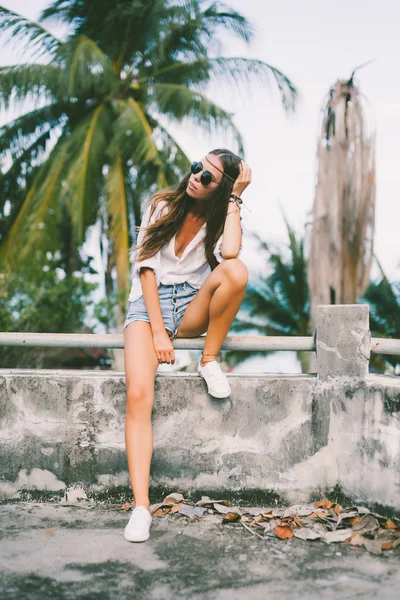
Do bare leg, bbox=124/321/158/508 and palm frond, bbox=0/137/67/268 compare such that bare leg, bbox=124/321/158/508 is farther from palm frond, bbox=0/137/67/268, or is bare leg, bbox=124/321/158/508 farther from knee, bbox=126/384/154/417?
palm frond, bbox=0/137/67/268

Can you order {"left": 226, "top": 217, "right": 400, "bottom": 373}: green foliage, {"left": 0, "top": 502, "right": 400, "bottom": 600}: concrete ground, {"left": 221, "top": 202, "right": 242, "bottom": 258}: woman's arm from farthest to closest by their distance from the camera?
{"left": 226, "top": 217, "right": 400, "bottom": 373}: green foliage → {"left": 221, "top": 202, "right": 242, "bottom": 258}: woman's arm → {"left": 0, "top": 502, "right": 400, "bottom": 600}: concrete ground

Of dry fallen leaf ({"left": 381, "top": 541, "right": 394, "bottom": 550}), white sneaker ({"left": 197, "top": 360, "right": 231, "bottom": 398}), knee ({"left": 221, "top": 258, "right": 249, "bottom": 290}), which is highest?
knee ({"left": 221, "top": 258, "right": 249, "bottom": 290})

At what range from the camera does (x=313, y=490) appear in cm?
302

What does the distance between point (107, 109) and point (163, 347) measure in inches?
476

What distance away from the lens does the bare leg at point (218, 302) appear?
298 cm

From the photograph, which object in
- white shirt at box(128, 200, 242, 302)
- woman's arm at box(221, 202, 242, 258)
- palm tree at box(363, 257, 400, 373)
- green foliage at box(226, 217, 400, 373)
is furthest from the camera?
green foliage at box(226, 217, 400, 373)

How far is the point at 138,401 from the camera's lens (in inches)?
114

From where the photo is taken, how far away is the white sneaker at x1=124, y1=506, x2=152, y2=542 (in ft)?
8.47

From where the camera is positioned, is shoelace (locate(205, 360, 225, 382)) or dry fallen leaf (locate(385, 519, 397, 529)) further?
shoelace (locate(205, 360, 225, 382))

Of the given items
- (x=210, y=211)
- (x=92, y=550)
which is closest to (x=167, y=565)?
(x=92, y=550)

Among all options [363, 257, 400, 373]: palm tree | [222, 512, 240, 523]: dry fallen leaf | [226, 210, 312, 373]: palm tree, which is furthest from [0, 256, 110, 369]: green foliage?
[222, 512, 240, 523]: dry fallen leaf

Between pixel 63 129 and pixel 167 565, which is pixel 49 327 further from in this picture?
pixel 167 565

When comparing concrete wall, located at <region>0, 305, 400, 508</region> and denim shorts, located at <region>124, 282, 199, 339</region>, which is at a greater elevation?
denim shorts, located at <region>124, 282, 199, 339</region>

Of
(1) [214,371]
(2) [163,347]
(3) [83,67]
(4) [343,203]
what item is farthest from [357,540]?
(3) [83,67]
